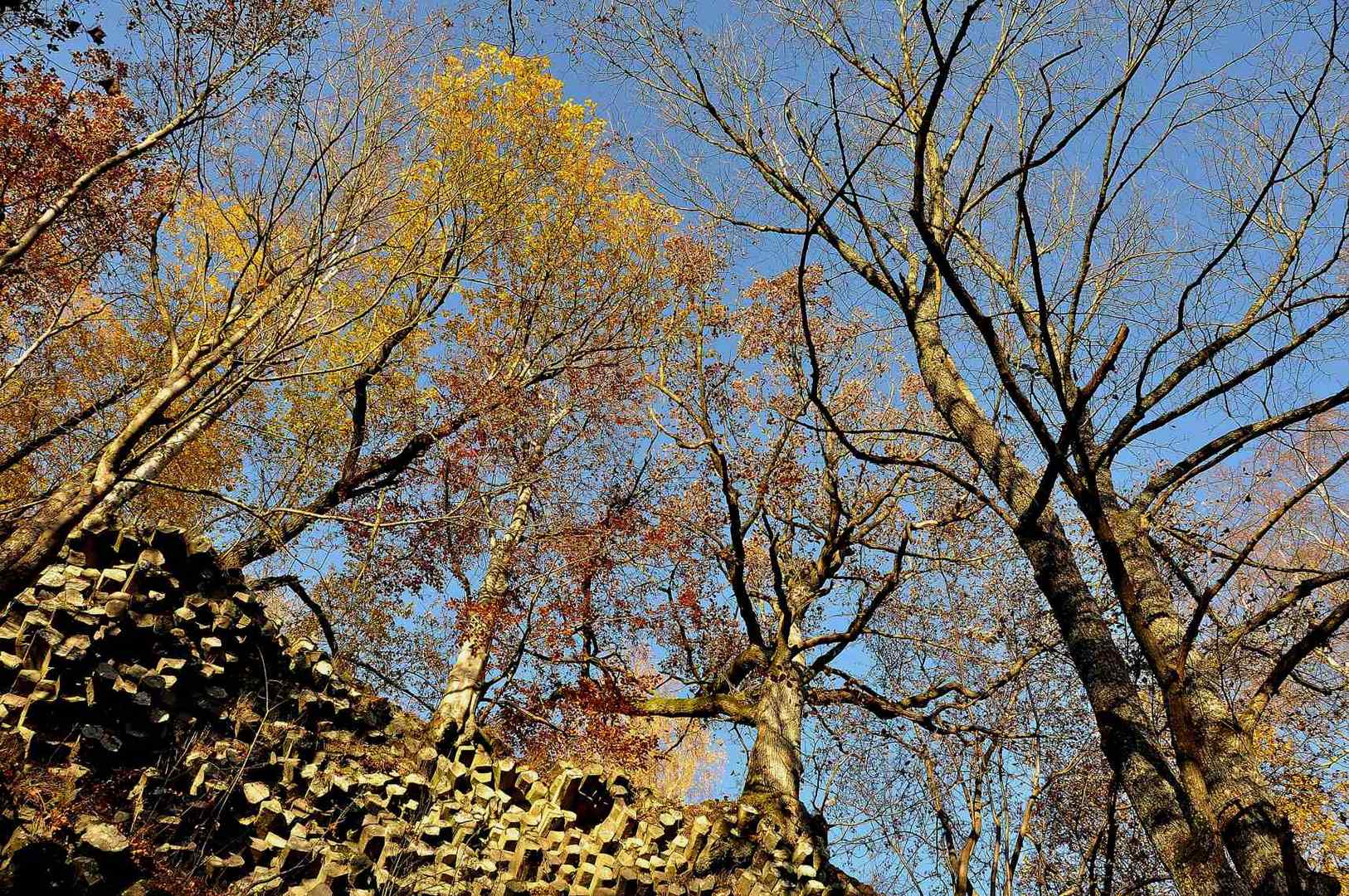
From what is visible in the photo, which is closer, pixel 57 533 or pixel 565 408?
pixel 57 533

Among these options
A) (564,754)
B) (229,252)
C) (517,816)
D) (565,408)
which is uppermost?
(229,252)

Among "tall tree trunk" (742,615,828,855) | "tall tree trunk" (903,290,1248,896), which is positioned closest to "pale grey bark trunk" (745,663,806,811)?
"tall tree trunk" (742,615,828,855)

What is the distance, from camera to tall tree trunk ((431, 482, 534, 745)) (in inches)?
356

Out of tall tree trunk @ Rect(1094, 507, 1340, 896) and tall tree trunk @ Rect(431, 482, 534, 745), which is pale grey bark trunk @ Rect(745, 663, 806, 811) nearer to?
tall tree trunk @ Rect(431, 482, 534, 745)

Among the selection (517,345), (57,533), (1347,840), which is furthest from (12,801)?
(1347,840)

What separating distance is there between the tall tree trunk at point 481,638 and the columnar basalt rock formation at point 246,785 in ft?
7.67

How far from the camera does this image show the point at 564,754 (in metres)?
8.95

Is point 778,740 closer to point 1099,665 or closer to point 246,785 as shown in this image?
point 246,785

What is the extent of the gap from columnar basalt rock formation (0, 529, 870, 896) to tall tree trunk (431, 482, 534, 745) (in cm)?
234

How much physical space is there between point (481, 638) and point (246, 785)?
464 centimetres

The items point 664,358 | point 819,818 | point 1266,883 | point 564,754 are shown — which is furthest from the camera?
point 664,358

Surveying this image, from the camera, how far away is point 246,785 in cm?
490

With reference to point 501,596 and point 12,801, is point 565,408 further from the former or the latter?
point 12,801

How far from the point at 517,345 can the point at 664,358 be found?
2.21 meters
